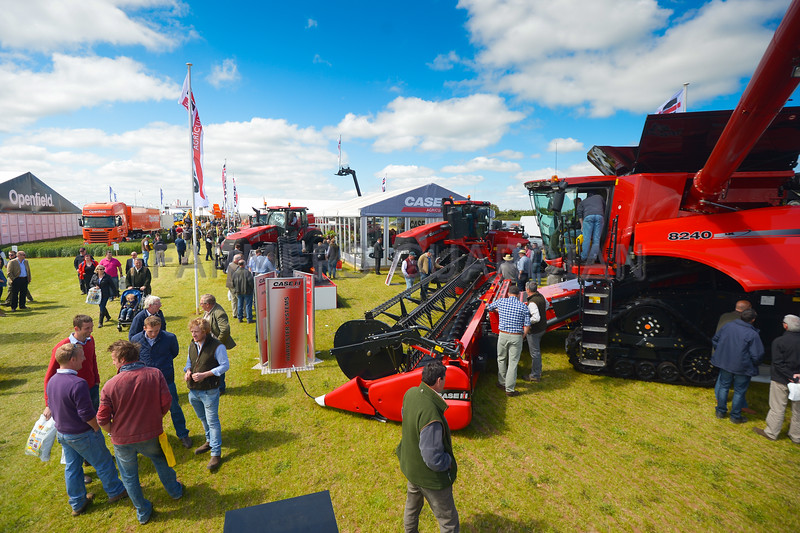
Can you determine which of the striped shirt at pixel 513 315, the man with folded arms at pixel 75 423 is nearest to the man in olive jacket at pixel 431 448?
the man with folded arms at pixel 75 423

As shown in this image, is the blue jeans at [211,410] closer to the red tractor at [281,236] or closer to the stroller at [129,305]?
the stroller at [129,305]

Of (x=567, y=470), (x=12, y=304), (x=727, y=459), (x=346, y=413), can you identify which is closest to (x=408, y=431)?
(x=567, y=470)

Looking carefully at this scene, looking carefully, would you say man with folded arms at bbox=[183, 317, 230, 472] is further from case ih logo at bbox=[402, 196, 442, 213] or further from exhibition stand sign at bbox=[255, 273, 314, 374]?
case ih logo at bbox=[402, 196, 442, 213]

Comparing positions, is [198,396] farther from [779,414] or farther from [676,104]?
[676,104]

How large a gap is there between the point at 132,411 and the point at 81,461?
3.06 feet

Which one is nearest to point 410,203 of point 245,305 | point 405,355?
point 245,305

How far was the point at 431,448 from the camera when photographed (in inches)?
102

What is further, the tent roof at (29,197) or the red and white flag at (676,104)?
the tent roof at (29,197)

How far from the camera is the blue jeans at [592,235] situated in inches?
257

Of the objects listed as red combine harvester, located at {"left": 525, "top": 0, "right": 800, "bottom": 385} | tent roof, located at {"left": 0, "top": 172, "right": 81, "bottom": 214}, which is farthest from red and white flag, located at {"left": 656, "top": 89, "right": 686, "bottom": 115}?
tent roof, located at {"left": 0, "top": 172, "right": 81, "bottom": 214}

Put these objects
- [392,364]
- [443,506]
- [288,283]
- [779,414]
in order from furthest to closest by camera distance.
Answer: [288,283] < [392,364] < [779,414] < [443,506]

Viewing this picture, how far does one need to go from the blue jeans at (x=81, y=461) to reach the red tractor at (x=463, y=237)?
33.6ft

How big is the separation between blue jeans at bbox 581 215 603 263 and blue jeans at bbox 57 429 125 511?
6.68 m

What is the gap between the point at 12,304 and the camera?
421 inches
